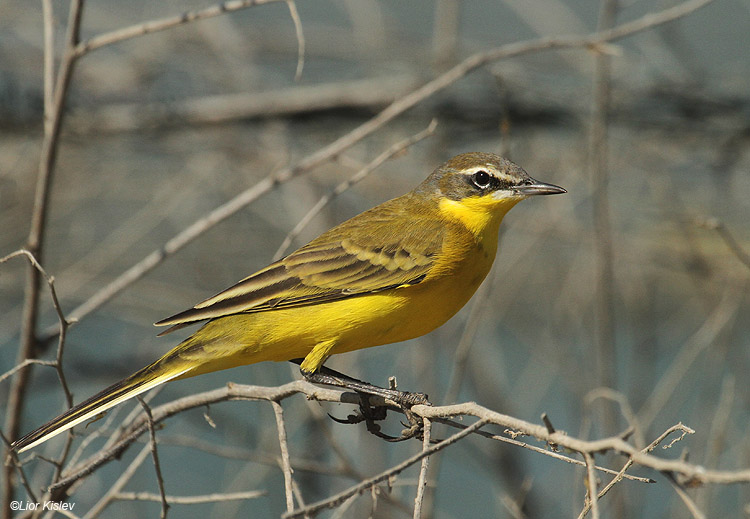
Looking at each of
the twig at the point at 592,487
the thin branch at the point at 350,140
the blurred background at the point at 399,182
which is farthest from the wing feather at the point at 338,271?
the twig at the point at 592,487

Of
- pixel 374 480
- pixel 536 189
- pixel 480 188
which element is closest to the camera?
pixel 374 480

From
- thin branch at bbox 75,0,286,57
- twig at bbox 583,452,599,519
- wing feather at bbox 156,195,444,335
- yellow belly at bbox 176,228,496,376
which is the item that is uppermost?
thin branch at bbox 75,0,286,57

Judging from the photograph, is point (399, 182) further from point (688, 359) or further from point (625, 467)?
point (625, 467)

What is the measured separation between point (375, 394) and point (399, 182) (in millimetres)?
3669

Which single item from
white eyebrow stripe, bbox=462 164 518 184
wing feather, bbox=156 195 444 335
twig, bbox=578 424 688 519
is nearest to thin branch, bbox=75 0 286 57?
wing feather, bbox=156 195 444 335

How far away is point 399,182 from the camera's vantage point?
7.55 meters

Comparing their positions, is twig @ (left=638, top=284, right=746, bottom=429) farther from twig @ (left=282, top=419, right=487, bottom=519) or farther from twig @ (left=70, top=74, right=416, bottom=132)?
twig @ (left=282, top=419, right=487, bottom=519)

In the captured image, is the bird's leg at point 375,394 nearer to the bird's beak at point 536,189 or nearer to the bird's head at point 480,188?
the bird's head at point 480,188

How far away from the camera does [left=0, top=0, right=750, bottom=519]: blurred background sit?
6734 mm

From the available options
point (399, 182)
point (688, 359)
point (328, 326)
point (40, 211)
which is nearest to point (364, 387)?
point (328, 326)

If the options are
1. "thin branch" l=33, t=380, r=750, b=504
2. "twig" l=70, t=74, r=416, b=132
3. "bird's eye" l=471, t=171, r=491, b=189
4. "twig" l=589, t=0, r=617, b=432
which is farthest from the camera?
"twig" l=70, t=74, r=416, b=132

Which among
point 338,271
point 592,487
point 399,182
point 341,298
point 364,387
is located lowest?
point 592,487

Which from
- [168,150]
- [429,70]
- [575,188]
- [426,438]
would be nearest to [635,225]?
[575,188]

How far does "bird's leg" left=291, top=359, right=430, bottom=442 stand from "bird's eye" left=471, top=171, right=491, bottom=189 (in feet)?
4.35
